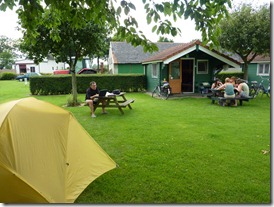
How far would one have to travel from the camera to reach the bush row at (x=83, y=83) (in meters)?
17.2

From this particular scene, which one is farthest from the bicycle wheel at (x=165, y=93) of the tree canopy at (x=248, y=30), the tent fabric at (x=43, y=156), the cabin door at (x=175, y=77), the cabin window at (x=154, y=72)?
the tent fabric at (x=43, y=156)

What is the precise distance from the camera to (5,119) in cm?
320

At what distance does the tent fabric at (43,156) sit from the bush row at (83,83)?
14.1 metres

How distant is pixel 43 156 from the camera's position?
3.31 metres

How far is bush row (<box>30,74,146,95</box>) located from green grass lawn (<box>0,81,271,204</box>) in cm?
971

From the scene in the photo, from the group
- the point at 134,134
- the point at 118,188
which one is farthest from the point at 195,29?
the point at 134,134

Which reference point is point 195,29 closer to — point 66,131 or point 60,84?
point 66,131

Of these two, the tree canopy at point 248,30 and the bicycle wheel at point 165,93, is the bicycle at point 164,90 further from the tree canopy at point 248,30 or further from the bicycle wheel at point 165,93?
the tree canopy at point 248,30

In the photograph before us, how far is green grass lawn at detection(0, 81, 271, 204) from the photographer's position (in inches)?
139

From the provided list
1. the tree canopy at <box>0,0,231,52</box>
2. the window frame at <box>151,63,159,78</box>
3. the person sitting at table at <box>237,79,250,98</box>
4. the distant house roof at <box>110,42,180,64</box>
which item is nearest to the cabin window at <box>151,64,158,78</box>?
the window frame at <box>151,63,159,78</box>

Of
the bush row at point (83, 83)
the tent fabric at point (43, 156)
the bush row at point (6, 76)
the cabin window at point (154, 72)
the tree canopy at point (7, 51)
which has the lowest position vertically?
the tent fabric at point (43, 156)

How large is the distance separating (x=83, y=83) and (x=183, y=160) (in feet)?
46.9

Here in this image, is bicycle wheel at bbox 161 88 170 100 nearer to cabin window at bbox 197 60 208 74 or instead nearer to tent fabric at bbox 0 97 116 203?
cabin window at bbox 197 60 208 74

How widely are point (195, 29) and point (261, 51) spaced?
43.0 feet
